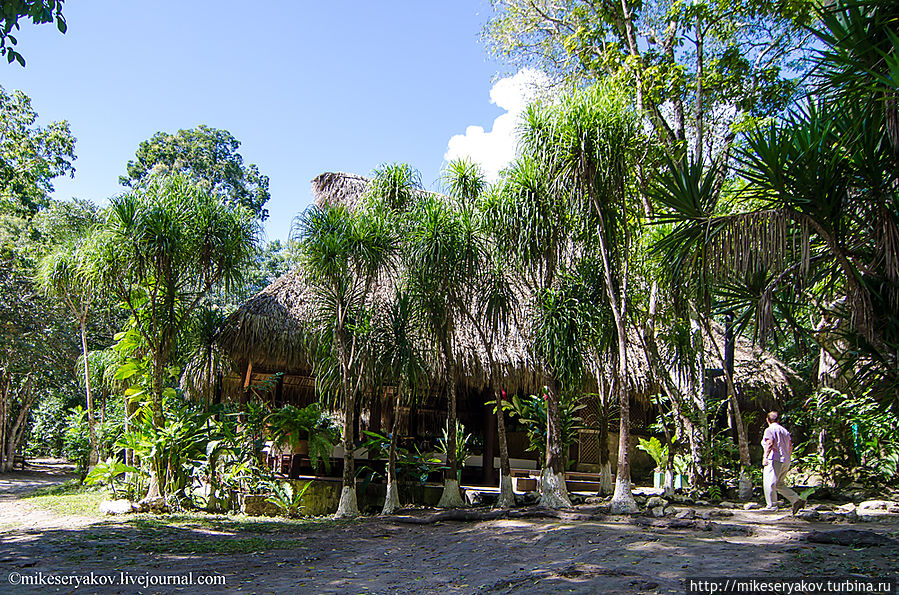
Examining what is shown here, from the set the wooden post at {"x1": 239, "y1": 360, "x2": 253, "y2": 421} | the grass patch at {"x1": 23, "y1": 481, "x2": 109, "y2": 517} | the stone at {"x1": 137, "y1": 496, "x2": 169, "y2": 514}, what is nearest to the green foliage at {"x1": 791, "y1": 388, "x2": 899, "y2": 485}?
the wooden post at {"x1": 239, "y1": 360, "x2": 253, "y2": 421}

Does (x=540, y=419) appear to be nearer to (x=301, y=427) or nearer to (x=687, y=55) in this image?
(x=301, y=427)

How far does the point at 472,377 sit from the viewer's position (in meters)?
9.55

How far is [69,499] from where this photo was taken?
32.2ft

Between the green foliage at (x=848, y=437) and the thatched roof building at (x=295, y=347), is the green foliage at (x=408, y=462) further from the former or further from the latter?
the green foliage at (x=848, y=437)

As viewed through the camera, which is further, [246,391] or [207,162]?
[207,162]

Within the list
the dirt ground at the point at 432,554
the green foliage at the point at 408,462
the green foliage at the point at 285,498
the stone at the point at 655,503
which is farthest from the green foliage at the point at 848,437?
the green foliage at the point at 285,498

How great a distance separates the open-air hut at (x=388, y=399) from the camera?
9508 mm

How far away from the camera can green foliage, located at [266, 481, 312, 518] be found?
8250 millimetres

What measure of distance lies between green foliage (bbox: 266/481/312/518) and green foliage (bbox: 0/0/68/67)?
19.6ft

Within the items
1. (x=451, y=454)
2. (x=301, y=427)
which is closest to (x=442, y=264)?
(x=451, y=454)

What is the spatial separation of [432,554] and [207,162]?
24.3 metres

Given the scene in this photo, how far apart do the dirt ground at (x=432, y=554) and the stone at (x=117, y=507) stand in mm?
251

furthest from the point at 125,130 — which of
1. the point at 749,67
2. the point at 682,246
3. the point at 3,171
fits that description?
the point at 749,67

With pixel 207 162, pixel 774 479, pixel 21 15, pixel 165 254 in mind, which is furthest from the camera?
pixel 207 162
